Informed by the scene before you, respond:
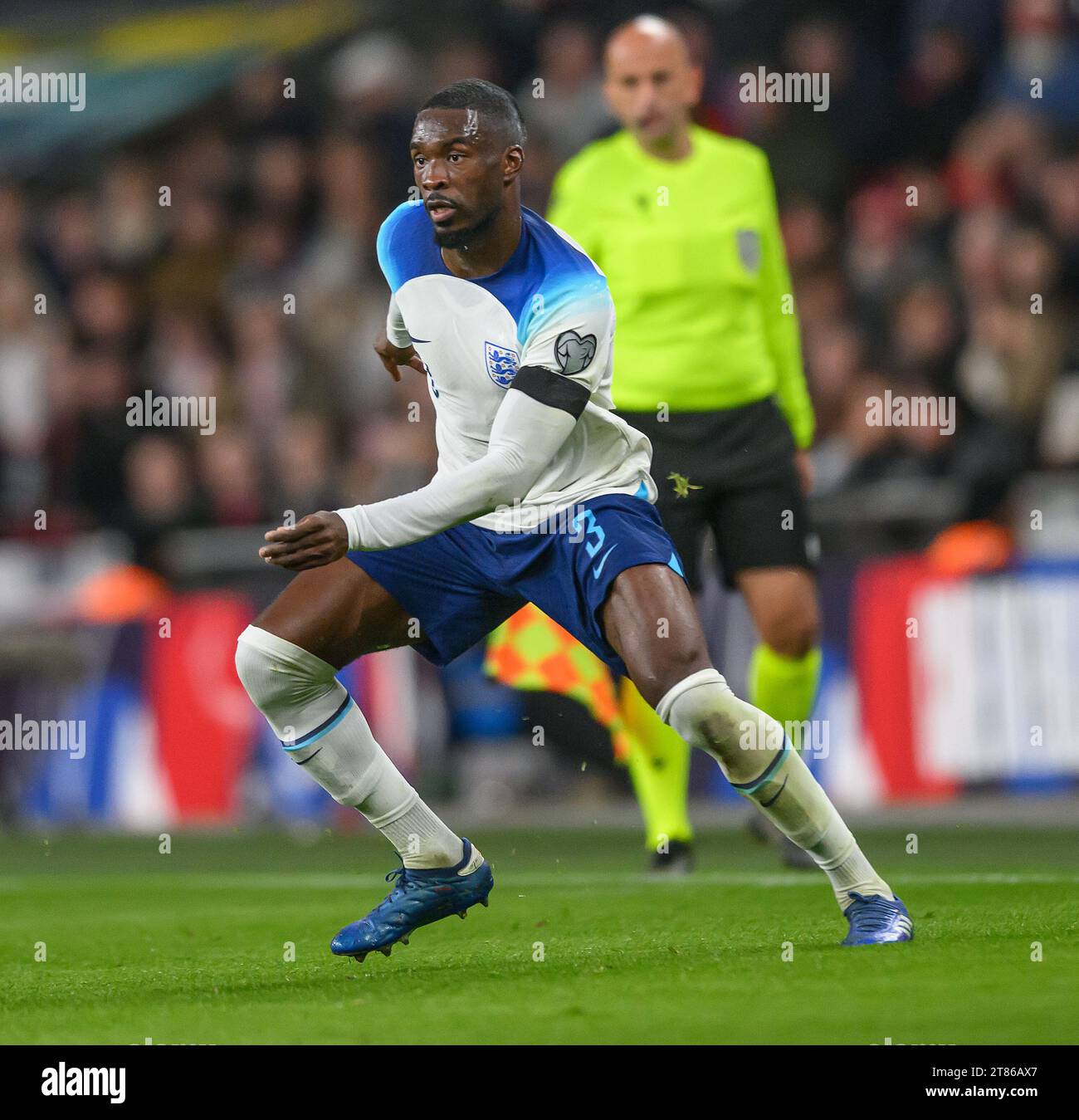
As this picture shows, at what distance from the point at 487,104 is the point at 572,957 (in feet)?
7.02

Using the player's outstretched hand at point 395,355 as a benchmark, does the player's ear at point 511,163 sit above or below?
above

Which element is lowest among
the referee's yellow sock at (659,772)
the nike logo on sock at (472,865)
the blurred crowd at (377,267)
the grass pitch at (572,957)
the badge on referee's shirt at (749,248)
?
the grass pitch at (572,957)

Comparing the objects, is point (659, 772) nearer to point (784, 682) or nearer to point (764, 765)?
point (784, 682)

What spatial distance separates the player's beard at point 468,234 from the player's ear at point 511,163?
3.2 inches

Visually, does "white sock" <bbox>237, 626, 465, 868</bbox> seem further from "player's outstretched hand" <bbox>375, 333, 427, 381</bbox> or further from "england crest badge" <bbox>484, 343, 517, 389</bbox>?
"player's outstretched hand" <bbox>375, 333, 427, 381</bbox>

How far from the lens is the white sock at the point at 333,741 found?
5.51 m

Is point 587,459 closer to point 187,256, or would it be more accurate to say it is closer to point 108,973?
point 108,973

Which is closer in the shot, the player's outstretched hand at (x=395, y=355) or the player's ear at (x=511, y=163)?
the player's ear at (x=511, y=163)

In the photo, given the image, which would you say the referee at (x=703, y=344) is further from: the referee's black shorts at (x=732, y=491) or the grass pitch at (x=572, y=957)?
the grass pitch at (x=572, y=957)

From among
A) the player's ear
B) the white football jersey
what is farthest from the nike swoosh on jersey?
the player's ear

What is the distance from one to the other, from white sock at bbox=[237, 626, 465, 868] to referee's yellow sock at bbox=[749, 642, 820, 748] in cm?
217

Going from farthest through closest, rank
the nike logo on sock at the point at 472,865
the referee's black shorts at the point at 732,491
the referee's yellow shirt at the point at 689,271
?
the referee's yellow shirt at the point at 689,271, the referee's black shorts at the point at 732,491, the nike logo on sock at the point at 472,865

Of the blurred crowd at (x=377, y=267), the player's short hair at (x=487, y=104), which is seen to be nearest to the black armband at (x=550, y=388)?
the player's short hair at (x=487, y=104)

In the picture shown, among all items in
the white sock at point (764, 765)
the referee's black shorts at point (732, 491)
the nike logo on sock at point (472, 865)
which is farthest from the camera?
the referee's black shorts at point (732, 491)
